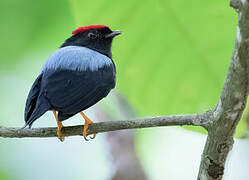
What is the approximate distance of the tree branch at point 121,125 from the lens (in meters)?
2.11

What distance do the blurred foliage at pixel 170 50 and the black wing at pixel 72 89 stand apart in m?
0.61

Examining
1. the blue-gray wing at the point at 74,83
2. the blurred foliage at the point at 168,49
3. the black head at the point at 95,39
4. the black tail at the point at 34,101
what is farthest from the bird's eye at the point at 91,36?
the blurred foliage at the point at 168,49

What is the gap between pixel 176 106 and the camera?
94.6 inches

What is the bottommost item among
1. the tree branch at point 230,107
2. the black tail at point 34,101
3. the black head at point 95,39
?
the black tail at point 34,101

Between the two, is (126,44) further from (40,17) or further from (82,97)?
(40,17)

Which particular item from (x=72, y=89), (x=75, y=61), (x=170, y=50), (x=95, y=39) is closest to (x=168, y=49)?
(x=170, y=50)

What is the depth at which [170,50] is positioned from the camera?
2430 mm

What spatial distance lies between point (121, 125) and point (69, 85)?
0.77 m

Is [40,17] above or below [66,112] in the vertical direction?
above

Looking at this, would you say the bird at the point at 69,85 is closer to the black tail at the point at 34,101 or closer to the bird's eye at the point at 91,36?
the black tail at the point at 34,101

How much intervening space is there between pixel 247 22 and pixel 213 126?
0.59 meters

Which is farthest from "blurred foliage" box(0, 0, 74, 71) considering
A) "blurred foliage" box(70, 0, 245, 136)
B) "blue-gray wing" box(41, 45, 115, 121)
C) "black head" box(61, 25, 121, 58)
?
"blurred foliage" box(70, 0, 245, 136)

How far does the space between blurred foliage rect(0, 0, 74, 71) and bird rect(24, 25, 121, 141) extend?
43 cm

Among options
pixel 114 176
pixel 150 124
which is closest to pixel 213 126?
pixel 150 124
